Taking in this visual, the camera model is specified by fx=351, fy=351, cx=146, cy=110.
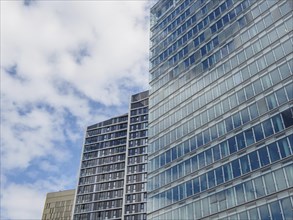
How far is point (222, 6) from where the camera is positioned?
167 ft

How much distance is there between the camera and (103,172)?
9506 centimetres

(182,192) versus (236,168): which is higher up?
(236,168)

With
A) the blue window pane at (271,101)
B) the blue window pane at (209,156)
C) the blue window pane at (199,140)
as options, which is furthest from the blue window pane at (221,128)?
the blue window pane at (271,101)

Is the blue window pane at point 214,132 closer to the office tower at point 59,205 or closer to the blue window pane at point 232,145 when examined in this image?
the blue window pane at point 232,145

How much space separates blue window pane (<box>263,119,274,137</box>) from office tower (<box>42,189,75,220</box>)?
92525mm

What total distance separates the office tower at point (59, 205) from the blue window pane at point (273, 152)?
93.2 metres

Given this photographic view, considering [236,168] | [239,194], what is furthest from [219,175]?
[239,194]

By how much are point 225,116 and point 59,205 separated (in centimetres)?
9181

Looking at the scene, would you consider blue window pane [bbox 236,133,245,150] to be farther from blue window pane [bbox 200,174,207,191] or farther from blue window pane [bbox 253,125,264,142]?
blue window pane [bbox 200,174,207,191]

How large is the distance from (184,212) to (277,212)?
12.4m

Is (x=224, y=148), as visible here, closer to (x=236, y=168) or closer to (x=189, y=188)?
(x=236, y=168)

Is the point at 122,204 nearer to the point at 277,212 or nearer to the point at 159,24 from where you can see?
the point at 159,24

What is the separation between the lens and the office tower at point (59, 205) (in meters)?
115

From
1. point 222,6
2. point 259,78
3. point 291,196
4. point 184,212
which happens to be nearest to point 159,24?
point 222,6
